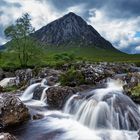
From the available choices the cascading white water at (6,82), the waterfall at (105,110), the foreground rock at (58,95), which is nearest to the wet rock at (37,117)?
the waterfall at (105,110)

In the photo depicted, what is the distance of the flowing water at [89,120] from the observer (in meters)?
20.9

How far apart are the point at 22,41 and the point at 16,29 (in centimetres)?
339

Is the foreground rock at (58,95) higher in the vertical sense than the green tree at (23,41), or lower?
lower

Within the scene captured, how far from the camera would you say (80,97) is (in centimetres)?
2766

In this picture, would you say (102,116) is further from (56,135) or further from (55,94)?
(55,94)

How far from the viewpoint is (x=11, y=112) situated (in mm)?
22891

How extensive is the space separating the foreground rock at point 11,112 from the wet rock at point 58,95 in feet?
17.7

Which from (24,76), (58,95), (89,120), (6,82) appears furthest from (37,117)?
(6,82)

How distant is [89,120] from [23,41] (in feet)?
160

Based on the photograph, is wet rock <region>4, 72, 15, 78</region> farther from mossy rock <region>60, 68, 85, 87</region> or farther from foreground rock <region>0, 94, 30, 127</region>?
foreground rock <region>0, 94, 30, 127</region>

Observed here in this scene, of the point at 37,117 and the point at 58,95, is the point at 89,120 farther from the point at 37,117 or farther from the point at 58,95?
the point at 58,95

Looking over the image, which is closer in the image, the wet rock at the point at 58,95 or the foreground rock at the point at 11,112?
the foreground rock at the point at 11,112

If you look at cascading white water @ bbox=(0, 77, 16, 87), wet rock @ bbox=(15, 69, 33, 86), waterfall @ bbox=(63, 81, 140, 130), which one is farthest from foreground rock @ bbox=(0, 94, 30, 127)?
cascading white water @ bbox=(0, 77, 16, 87)

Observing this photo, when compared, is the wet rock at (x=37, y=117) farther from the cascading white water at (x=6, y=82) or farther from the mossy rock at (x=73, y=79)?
the cascading white water at (x=6, y=82)
